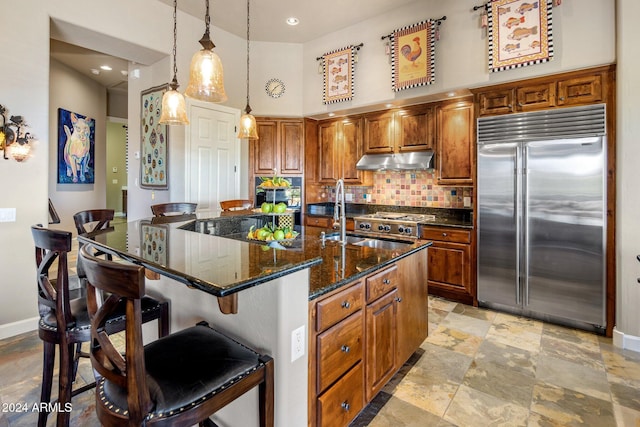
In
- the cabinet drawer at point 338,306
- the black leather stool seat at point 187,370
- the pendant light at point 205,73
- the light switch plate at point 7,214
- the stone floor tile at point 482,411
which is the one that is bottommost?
the stone floor tile at point 482,411

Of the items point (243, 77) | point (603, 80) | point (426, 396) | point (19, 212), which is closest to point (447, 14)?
point (603, 80)

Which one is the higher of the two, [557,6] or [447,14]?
[447,14]

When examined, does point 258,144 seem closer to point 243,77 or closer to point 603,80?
point 243,77

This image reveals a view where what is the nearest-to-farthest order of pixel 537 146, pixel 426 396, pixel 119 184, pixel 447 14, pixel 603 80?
1. pixel 426 396
2. pixel 603 80
3. pixel 537 146
4. pixel 447 14
5. pixel 119 184

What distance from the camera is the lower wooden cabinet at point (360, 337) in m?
1.46

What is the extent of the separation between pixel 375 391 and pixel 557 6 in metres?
3.69

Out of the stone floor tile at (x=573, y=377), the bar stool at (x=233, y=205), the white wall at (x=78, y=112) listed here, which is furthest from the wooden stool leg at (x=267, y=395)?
the white wall at (x=78, y=112)

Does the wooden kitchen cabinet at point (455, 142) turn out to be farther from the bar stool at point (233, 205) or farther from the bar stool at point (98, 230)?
the bar stool at point (98, 230)

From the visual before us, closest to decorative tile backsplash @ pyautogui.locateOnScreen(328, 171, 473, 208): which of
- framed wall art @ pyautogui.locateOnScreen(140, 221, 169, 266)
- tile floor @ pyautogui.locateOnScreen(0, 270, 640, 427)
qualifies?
tile floor @ pyautogui.locateOnScreen(0, 270, 640, 427)

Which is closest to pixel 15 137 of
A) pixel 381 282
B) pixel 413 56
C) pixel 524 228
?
pixel 381 282

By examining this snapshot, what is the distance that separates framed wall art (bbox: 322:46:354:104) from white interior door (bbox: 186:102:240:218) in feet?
4.46

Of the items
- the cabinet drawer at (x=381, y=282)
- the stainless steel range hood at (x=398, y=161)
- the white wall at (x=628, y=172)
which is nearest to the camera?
the cabinet drawer at (x=381, y=282)

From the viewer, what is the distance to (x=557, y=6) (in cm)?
310

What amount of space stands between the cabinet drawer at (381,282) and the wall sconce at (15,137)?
3.19 meters
